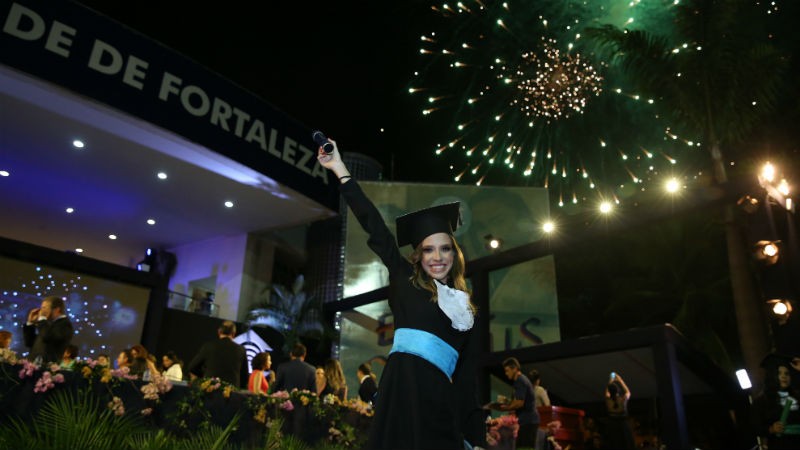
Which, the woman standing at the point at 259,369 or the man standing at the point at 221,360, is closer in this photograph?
the man standing at the point at 221,360

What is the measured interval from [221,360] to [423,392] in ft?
20.5

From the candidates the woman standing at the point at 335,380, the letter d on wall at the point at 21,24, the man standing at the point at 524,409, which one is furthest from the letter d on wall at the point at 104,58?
the man standing at the point at 524,409

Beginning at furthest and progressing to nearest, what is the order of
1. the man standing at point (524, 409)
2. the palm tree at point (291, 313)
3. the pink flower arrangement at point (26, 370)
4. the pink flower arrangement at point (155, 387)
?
the palm tree at point (291, 313) < the man standing at point (524, 409) < the pink flower arrangement at point (155, 387) < the pink flower arrangement at point (26, 370)

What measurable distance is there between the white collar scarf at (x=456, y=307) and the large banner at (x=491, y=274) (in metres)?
15.8

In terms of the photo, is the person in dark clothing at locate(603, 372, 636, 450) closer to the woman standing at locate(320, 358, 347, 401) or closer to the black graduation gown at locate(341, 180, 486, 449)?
the woman standing at locate(320, 358, 347, 401)

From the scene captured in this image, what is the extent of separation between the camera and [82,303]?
58.4 ft

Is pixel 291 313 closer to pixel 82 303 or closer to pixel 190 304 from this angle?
pixel 190 304

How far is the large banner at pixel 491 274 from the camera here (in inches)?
760

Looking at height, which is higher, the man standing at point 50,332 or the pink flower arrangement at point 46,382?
the man standing at point 50,332

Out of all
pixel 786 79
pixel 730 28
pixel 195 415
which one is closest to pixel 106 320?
pixel 195 415

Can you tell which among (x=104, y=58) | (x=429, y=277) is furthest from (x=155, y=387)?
(x=104, y=58)

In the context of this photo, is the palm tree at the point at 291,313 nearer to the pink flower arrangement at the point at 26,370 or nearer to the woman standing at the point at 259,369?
the woman standing at the point at 259,369

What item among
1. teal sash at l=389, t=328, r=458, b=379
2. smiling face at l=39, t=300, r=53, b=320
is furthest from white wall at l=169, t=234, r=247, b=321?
teal sash at l=389, t=328, r=458, b=379

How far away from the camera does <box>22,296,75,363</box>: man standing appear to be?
26.2ft
